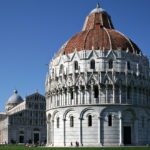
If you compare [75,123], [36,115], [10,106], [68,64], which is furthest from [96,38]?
[10,106]

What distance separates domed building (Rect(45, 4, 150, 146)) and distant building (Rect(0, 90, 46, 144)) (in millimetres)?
54341

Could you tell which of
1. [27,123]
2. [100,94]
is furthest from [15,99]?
[100,94]

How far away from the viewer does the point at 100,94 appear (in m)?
57.2

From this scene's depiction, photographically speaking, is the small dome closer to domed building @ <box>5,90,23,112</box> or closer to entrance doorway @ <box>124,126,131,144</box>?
domed building @ <box>5,90,23,112</box>

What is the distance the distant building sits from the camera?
11475 centimetres

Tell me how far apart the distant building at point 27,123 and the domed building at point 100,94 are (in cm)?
5434

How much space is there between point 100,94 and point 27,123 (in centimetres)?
6594

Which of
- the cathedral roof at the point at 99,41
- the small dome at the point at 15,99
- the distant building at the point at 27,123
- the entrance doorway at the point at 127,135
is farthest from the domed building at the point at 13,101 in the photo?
the entrance doorway at the point at 127,135

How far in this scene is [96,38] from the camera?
2453 inches

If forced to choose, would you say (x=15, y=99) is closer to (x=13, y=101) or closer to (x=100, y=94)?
(x=13, y=101)

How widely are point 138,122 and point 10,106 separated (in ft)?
318

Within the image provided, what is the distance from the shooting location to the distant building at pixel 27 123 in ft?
376

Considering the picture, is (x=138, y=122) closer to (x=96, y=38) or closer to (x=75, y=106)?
(x=75, y=106)

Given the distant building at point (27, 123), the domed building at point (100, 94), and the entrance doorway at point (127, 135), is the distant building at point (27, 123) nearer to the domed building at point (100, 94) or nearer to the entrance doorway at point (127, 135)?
the domed building at point (100, 94)
